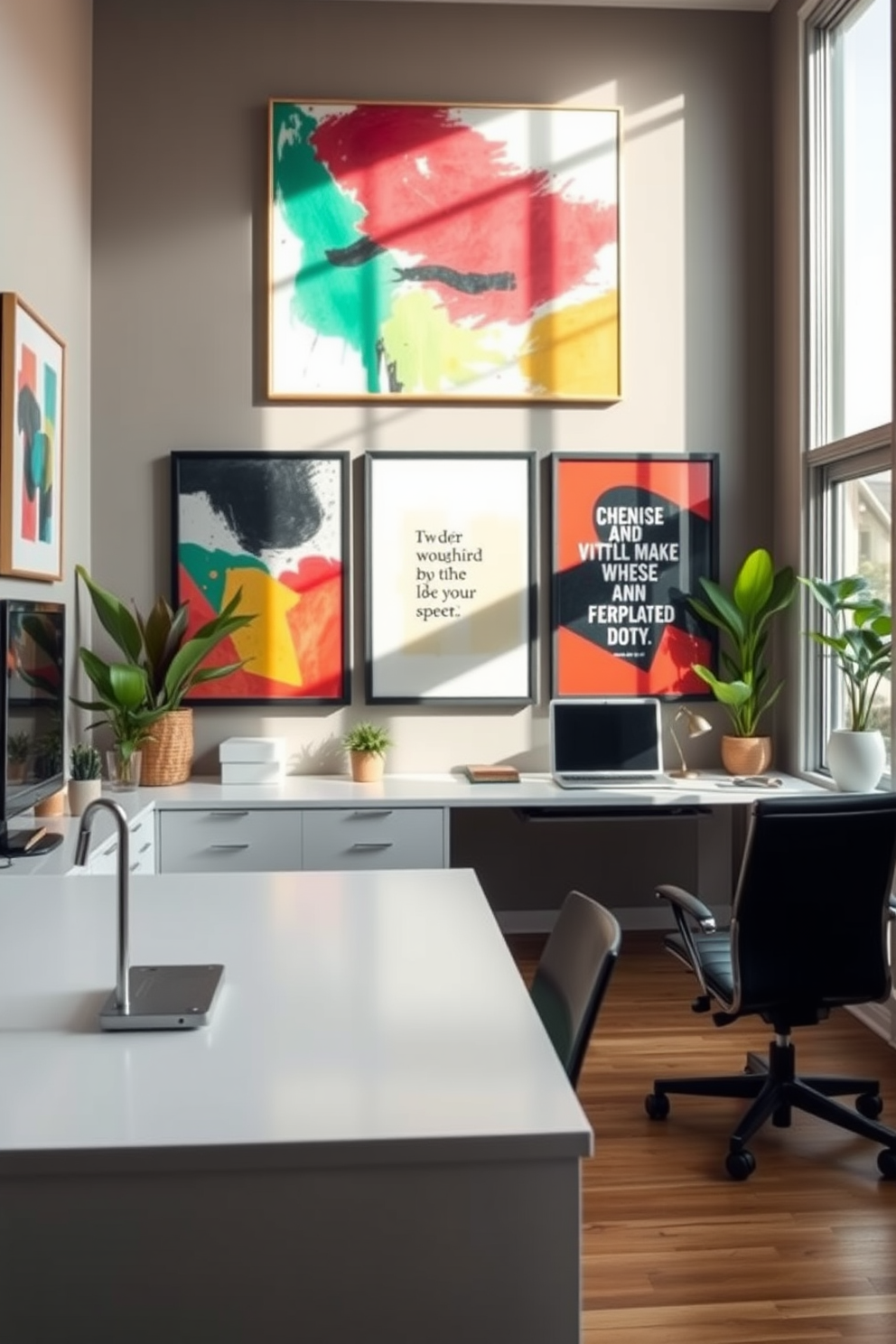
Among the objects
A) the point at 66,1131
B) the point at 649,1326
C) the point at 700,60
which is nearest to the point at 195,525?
the point at 700,60

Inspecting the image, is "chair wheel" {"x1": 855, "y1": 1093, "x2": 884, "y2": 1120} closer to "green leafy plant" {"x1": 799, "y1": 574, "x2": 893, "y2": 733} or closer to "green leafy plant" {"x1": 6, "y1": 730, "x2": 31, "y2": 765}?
"green leafy plant" {"x1": 799, "y1": 574, "x2": 893, "y2": 733}

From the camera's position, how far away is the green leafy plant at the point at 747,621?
450cm

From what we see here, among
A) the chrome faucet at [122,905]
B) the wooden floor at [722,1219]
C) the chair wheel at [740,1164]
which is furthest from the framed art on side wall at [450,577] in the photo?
the chrome faucet at [122,905]

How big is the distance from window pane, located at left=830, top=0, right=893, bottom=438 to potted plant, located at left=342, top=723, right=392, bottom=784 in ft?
6.58

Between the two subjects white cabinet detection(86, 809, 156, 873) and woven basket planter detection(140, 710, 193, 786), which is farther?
woven basket planter detection(140, 710, 193, 786)

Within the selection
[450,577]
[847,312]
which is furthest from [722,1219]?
[847,312]

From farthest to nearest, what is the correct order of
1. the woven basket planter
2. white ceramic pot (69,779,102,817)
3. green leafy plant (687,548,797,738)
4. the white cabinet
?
green leafy plant (687,548,797,738) → the woven basket planter → white ceramic pot (69,779,102,817) → the white cabinet

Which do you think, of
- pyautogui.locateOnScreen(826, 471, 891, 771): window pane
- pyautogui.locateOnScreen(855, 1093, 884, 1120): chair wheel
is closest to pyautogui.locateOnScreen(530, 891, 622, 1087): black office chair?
pyautogui.locateOnScreen(855, 1093, 884, 1120): chair wheel

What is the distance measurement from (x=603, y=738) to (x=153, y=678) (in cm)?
165

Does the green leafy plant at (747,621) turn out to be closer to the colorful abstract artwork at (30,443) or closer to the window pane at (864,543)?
the window pane at (864,543)

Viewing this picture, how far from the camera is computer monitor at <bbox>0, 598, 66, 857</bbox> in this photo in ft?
9.50

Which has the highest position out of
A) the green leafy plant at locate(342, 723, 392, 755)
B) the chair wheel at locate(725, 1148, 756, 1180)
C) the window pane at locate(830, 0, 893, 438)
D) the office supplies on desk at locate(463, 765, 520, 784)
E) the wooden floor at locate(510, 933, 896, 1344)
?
the window pane at locate(830, 0, 893, 438)

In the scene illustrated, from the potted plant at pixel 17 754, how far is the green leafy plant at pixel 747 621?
2462 mm

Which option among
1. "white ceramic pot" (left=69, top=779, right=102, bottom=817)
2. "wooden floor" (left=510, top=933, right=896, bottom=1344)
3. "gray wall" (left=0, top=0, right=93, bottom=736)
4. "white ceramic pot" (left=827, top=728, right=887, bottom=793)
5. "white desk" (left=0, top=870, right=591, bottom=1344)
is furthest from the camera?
"white ceramic pot" (left=827, top=728, right=887, bottom=793)
